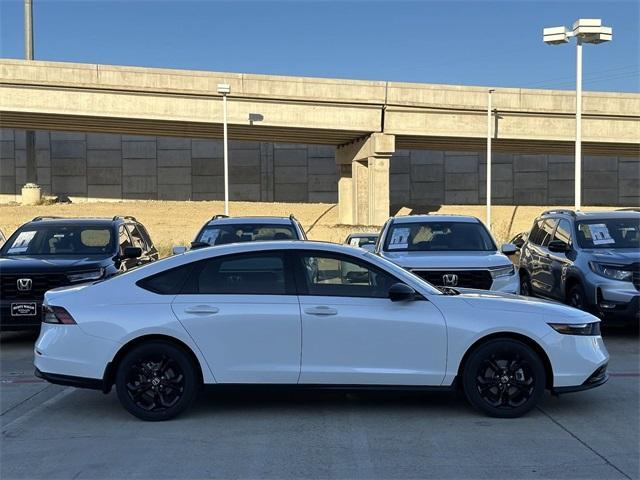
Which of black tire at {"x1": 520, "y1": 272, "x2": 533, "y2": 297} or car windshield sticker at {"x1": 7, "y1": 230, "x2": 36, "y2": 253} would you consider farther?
black tire at {"x1": 520, "y1": 272, "x2": 533, "y2": 297}

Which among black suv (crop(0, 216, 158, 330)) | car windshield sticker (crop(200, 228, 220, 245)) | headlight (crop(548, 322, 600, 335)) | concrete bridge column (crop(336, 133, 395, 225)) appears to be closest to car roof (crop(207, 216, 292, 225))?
car windshield sticker (crop(200, 228, 220, 245))

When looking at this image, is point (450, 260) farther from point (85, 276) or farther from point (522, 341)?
point (85, 276)

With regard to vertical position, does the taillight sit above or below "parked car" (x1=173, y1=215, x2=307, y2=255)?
below

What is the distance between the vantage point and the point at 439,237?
1115 cm

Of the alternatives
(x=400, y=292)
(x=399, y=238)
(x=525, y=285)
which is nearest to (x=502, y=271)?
(x=399, y=238)

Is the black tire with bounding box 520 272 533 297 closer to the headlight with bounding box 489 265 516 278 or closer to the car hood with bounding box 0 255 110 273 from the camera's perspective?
the headlight with bounding box 489 265 516 278

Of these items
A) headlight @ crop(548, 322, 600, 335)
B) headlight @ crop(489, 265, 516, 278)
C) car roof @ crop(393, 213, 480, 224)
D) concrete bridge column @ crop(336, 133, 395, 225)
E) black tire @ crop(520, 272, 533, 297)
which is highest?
concrete bridge column @ crop(336, 133, 395, 225)

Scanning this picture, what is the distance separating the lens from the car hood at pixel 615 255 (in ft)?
32.5

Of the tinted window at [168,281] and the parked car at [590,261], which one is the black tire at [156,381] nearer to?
the tinted window at [168,281]

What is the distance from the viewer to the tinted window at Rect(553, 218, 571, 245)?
11.3 m

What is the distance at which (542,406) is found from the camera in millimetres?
6566

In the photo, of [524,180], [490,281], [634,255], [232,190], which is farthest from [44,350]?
[524,180]

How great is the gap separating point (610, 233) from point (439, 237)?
2635 mm

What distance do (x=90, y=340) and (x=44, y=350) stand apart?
46 cm
